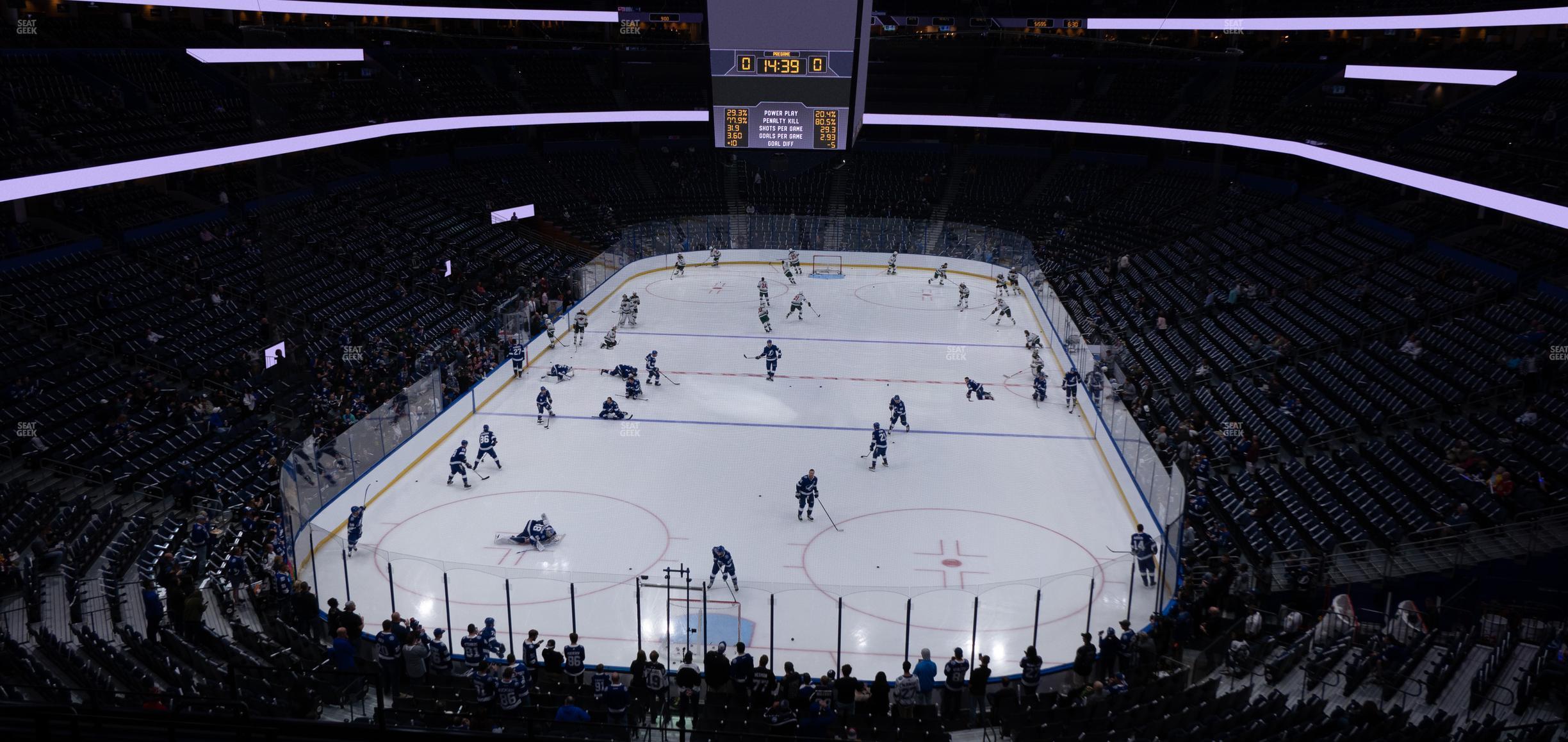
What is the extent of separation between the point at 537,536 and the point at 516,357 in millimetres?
9120

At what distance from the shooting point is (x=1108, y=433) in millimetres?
19609

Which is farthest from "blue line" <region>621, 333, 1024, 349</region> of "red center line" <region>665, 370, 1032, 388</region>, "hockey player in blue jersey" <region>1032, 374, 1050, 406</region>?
"hockey player in blue jersey" <region>1032, 374, 1050, 406</region>

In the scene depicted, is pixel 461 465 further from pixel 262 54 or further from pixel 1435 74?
pixel 1435 74

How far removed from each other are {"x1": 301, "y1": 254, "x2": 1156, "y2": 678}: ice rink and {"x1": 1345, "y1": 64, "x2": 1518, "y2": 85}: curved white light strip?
456 inches

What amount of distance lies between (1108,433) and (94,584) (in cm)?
1589

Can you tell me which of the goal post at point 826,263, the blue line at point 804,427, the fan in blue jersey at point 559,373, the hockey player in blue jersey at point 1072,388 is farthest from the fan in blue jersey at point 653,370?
the goal post at point 826,263

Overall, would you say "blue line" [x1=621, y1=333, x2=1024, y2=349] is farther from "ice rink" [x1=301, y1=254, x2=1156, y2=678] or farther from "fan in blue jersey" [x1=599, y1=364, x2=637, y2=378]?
"fan in blue jersey" [x1=599, y1=364, x2=637, y2=378]

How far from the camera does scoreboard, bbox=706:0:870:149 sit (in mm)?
24766

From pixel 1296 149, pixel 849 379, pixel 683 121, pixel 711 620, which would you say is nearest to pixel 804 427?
pixel 849 379

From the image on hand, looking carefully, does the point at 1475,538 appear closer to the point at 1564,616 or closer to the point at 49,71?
the point at 1564,616

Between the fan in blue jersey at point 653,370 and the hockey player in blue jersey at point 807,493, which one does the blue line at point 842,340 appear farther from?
the hockey player in blue jersey at point 807,493

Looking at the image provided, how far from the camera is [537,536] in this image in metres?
15.8

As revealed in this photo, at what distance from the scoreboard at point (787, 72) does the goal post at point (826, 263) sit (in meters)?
10.6

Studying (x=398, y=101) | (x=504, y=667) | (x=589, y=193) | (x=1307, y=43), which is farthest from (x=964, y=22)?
(x=504, y=667)
